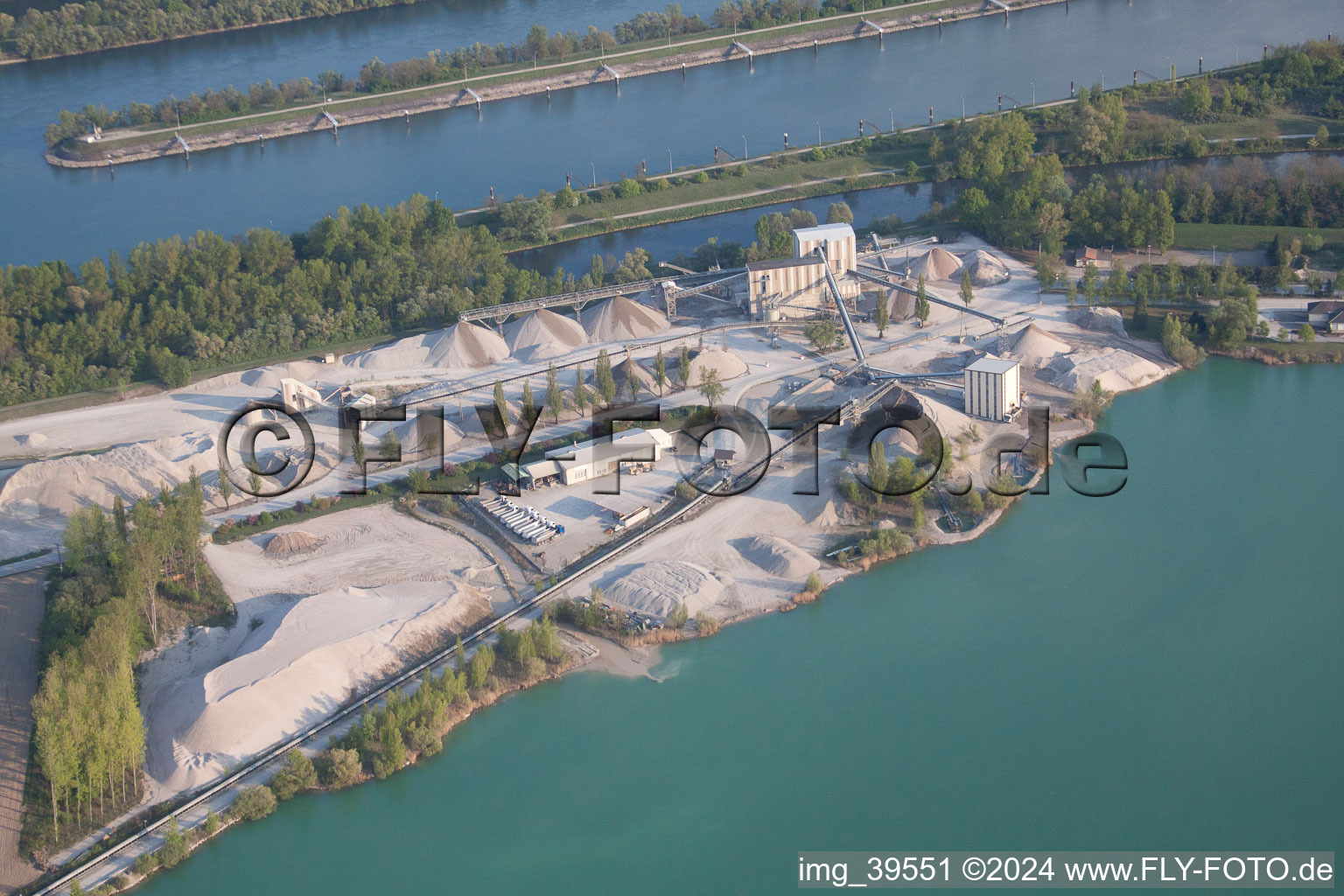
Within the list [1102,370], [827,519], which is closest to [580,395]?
[827,519]

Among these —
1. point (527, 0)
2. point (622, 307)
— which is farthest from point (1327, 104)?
point (527, 0)

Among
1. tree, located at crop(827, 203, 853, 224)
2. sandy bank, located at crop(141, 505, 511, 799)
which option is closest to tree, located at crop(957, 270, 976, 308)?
tree, located at crop(827, 203, 853, 224)

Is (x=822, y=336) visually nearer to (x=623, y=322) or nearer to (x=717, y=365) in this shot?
(x=717, y=365)

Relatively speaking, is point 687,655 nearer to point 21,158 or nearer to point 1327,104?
point 1327,104

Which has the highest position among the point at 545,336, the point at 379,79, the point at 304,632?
the point at 379,79

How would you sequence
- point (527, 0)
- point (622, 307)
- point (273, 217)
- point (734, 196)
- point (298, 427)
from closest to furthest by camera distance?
1. point (298, 427)
2. point (622, 307)
3. point (734, 196)
4. point (273, 217)
5. point (527, 0)

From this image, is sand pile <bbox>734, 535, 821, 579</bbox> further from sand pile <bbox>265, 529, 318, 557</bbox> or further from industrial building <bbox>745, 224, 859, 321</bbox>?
industrial building <bbox>745, 224, 859, 321</bbox>
